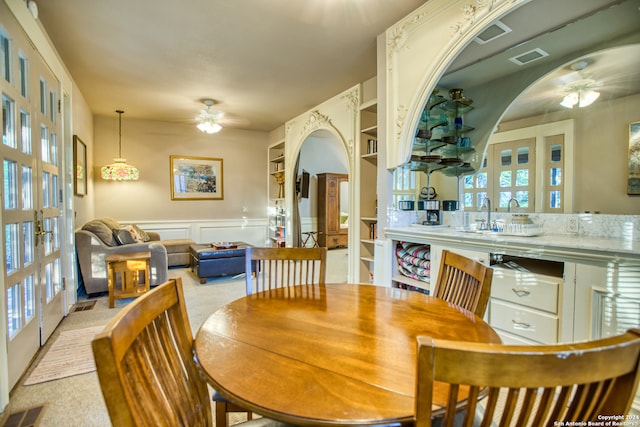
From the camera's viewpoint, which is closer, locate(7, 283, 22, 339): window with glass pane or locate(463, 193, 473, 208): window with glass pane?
locate(7, 283, 22, 339): window with glass pane

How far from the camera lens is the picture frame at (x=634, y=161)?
1.83m

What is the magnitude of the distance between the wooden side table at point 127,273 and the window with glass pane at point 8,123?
181cm

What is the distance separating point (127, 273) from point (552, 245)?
3963 millimetres

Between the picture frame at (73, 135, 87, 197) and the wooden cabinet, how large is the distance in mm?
4575

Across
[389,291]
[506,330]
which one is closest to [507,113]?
[506,330]

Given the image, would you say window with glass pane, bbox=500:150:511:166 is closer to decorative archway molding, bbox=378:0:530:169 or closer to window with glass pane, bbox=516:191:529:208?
window with glass pane, bbox=516:191:529:208

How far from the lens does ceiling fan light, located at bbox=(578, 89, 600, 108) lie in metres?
1.99

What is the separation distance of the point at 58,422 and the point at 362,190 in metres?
3.29

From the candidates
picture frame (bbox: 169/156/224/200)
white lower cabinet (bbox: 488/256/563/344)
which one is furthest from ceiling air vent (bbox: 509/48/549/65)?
picture frame (bbox: 169/156/224/200)

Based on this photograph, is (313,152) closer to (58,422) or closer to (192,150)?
(192,150)

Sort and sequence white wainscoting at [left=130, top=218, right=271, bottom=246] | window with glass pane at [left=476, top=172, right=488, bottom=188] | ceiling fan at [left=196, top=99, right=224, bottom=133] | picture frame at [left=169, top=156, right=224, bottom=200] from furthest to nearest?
picture frame at [left=169, top=156, right=224, bottom=200], white wainscoting at [left=130, top=218, right=271, bottom=246], ceiling fan at [left=196, top=99, right=224, bottom=133], window with glass pane at [left=476, top=172, right=488, bottom=188]

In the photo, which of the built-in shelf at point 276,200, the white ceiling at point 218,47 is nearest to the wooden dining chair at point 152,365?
the white ceiling at point 218,47

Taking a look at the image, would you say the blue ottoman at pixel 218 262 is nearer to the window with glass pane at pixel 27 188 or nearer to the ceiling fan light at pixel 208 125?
the ceiling fan light at pixel 208 125

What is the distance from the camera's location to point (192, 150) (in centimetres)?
Answer: 631
